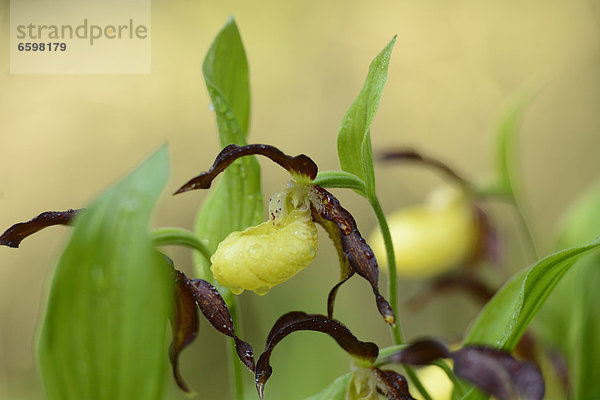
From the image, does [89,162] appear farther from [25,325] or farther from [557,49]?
[557,49]

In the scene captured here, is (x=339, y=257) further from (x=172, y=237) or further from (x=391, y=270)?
(x=172, y=237)

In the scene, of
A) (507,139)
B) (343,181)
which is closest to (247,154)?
(343,181)

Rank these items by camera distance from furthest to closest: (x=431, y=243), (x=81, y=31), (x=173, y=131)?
(x=173, y=131) → (x=431, y=243) → (x=81, y=31)

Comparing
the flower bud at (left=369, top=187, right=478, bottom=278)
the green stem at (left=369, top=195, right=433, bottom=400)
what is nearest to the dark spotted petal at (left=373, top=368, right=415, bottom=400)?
the green stem at (left=369, top=195, right=433, bottom=400)

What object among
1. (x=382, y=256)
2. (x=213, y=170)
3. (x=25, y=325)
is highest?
(x=213, y=170)

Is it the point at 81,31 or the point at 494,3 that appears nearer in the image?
the point at 81,31

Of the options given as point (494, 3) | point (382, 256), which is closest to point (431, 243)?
point (382, 256)

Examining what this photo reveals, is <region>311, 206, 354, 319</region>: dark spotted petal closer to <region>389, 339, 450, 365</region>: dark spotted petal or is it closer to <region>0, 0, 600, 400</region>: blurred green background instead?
<region>389, 339, 450, 365</region>: dark spotted petal
